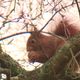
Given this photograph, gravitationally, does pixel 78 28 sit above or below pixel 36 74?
above

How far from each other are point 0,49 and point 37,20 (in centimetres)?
17

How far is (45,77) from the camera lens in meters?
0.77

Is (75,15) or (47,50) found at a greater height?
(75,15)

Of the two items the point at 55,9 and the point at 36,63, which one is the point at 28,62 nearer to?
the point at 36,63

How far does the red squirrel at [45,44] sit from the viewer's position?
0.84 metres

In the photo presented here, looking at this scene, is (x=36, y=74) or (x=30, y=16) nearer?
(x=36, y=74)

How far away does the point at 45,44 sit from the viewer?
867 millimetres

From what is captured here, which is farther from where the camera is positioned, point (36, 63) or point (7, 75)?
point (36, 63)

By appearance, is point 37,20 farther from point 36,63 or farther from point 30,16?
point 36,63

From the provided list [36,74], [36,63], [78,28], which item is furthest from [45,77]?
[78,28]

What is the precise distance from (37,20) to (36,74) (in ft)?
0.73

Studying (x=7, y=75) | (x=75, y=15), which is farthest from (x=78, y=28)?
(x=7, y=75)

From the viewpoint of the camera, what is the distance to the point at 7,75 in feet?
2.30

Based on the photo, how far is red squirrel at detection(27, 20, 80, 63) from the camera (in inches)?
33.2
